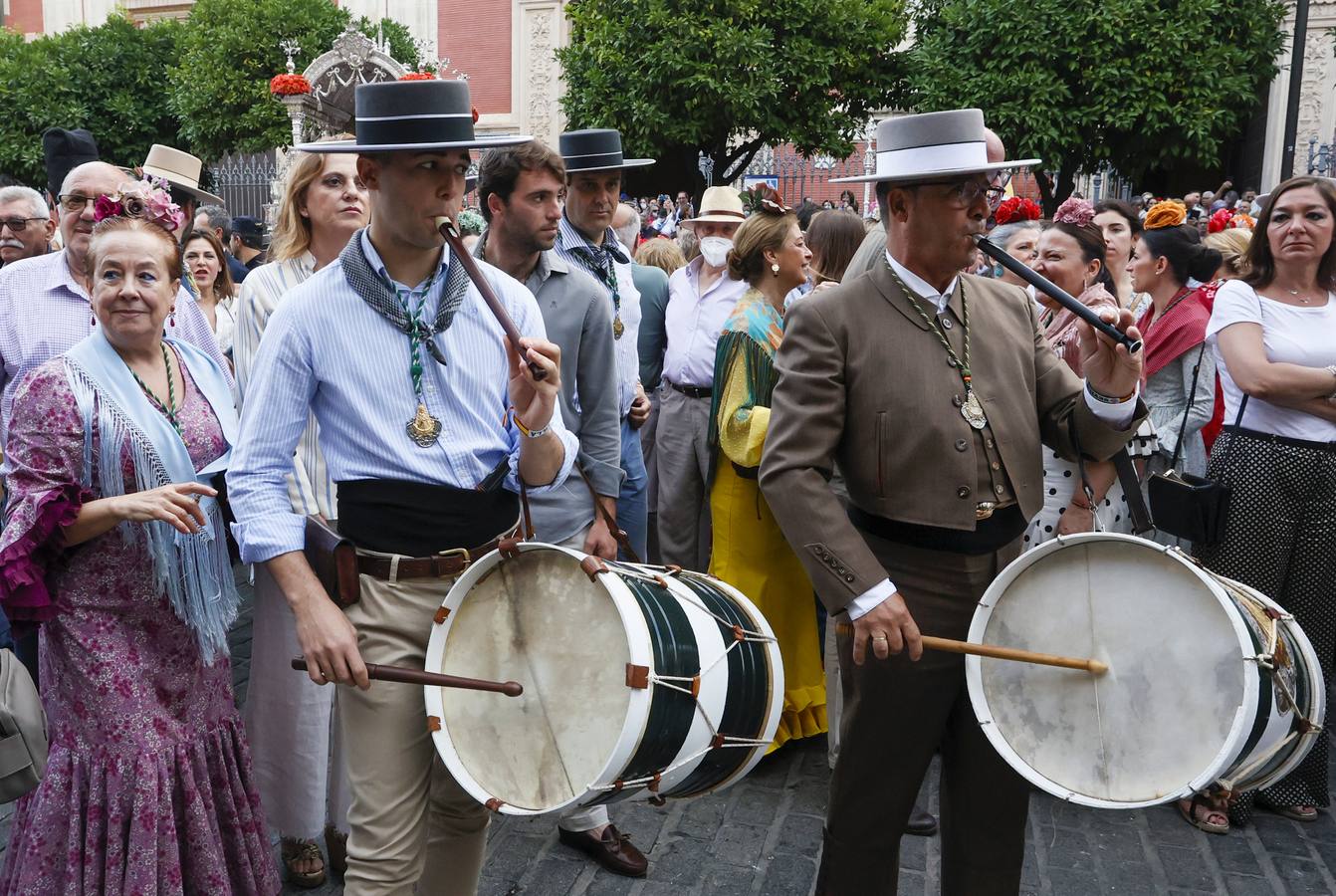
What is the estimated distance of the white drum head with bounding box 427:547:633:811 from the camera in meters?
2.41

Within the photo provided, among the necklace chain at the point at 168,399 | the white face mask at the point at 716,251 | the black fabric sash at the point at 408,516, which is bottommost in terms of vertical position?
the black fabric sash at the point at 408,516

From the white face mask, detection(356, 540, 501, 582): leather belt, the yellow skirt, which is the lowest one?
the yellow skirt

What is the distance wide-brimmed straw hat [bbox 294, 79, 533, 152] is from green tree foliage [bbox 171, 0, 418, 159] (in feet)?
104

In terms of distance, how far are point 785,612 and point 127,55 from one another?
120 ft

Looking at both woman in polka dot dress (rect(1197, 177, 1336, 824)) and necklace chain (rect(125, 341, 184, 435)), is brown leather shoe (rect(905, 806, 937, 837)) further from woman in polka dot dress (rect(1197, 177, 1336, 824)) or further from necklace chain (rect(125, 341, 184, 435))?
necklace chain (rect(125, 341, 184, 435))

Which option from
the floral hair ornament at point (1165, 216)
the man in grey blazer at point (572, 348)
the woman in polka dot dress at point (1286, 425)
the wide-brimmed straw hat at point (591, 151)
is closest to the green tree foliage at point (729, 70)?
the floral hair ornament at point (1165, 216)

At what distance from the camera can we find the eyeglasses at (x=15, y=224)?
5.28 metres

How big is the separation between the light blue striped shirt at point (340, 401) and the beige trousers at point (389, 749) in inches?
10.3

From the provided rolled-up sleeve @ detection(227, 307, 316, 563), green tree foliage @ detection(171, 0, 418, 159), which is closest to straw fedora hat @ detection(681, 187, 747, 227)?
rolled-up sleeve @ detection(227, 307, 316, 563)

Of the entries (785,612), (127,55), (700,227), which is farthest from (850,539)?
(127,55)

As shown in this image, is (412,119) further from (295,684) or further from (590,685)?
(295,684)

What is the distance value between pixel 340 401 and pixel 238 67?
33471 mm

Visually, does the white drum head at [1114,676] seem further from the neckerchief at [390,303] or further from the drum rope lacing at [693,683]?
the neckerchief at [390,303]

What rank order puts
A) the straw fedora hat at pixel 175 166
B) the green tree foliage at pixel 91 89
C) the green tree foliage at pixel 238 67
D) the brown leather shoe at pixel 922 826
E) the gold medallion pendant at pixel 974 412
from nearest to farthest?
the gold medallion pendant at pixel 974 412 → the brown leather shoe at pixel 922 826 → the straw fedora hat at pixel 175 166 → the green tree foliage at pixel 238 67 → the green tree foliage at pixel 91 89
